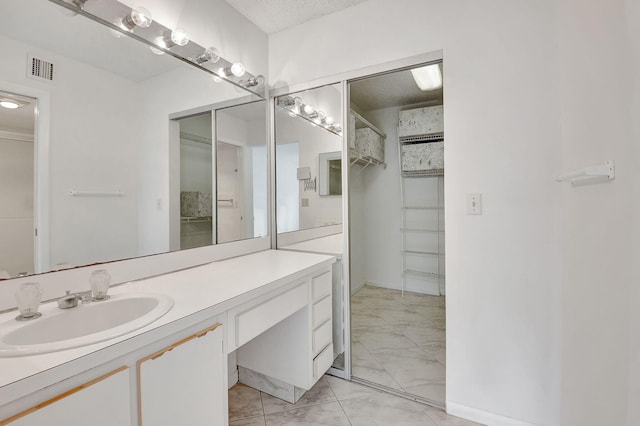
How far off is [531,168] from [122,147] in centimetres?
193

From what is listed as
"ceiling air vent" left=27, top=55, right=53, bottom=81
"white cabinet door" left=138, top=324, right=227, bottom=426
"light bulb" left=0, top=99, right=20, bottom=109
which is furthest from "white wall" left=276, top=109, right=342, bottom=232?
"light bulb" left=0, top=99, right=20, bottom=109

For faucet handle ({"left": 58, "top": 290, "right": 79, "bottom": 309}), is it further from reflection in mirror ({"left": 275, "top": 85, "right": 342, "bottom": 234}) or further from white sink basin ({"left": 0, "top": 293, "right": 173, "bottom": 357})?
reflection in mirror ({"left": 275, "top": 85, "right": 342, "bottom": 234})

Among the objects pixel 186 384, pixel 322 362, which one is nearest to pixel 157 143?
pixel 186 384

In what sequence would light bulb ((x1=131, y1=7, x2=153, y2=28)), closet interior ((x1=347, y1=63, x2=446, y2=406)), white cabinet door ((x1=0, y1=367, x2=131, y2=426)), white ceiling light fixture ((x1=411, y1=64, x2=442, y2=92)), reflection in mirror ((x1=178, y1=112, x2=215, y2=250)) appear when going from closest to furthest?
1. white cabinet door ((x1=0, y1=367, x2=131, y2=426))
2. light bulb ((x1=131, y1=7, x2=153, y2=28))
3. reflection in mirror ((x1=178, y1=112, x2=215, y2=250))
4. white ceiling light fixture ((x1=411, y1=64, x2=442, y2=92))
5. closet interior ((x1=347, y1=63, x2=446, y2=406))

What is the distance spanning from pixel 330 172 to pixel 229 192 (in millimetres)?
708

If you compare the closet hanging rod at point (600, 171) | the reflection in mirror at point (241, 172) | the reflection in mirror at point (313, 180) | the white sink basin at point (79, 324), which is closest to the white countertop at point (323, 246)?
the reflection in mirror at point (313, 180)

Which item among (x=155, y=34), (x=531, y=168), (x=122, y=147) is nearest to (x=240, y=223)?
(x=122, y=147)

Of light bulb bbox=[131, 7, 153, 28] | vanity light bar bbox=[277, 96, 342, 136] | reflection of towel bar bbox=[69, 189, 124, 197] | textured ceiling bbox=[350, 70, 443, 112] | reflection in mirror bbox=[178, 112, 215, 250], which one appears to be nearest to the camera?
reflection of towel bar bbox=[69, 189, 124, 197]

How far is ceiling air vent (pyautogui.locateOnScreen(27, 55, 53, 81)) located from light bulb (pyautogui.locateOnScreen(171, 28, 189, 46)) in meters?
0.56

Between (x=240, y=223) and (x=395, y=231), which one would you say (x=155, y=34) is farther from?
(x=395, y=231)

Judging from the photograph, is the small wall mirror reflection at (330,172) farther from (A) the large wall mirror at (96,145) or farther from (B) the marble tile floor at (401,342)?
(B) the marble tile floor at (401,342)

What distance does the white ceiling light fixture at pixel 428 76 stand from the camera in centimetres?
238

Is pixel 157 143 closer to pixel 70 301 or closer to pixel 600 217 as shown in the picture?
pixel 70 301

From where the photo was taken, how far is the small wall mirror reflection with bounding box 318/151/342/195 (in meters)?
2.02
